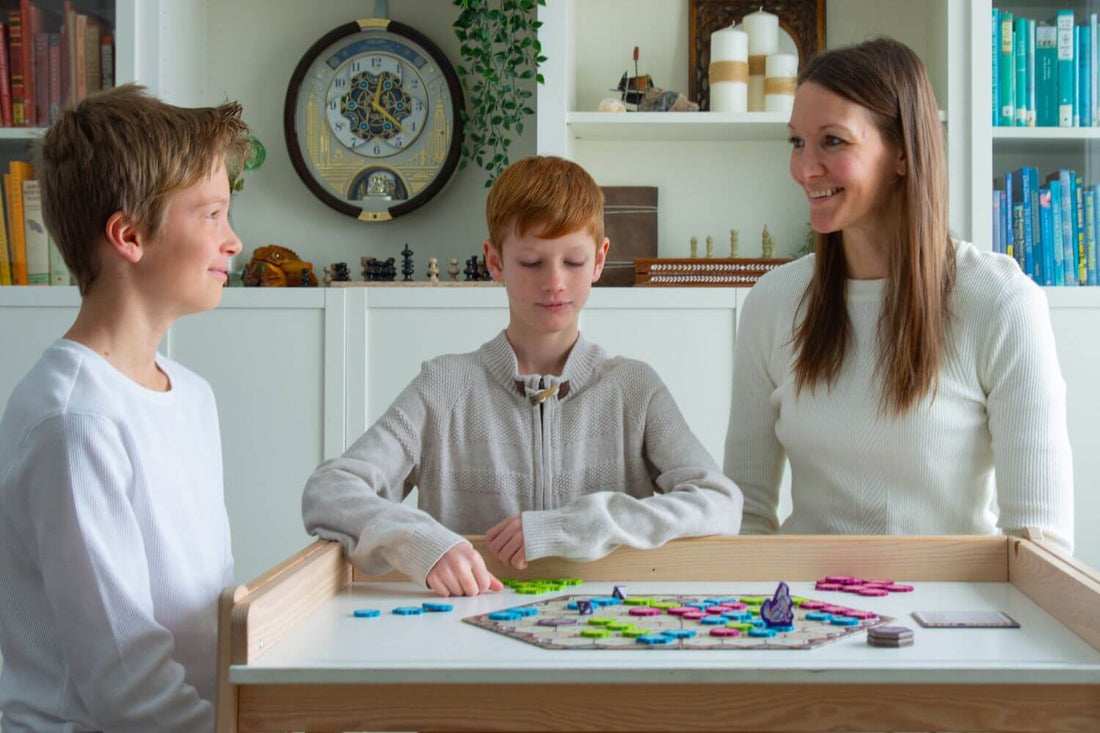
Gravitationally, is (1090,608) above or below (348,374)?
below

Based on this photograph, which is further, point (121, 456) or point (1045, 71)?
point (1045, 71)

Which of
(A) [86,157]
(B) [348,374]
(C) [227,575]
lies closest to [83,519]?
(C) [227,575]

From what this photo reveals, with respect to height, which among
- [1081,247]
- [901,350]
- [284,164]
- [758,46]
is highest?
[758,46]

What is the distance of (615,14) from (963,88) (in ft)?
2.89

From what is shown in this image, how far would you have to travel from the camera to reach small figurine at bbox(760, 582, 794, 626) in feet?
3.32

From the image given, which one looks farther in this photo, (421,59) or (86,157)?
(421,59)

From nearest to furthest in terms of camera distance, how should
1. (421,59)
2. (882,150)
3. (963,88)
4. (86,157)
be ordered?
1. (86,157)
2. (882,150)
3. (963,88)
4. (421,59)

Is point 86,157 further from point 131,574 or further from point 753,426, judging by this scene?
point 753,426

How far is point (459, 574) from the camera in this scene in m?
1.19

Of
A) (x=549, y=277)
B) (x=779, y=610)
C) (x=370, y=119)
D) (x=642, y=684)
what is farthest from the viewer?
(x=370, y=119)

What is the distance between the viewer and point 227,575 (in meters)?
1.38

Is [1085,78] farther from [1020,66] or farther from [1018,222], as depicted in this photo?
[1018,222]

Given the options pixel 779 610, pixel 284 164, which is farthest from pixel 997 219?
pixel 779 610

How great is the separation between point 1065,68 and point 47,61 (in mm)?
2372
